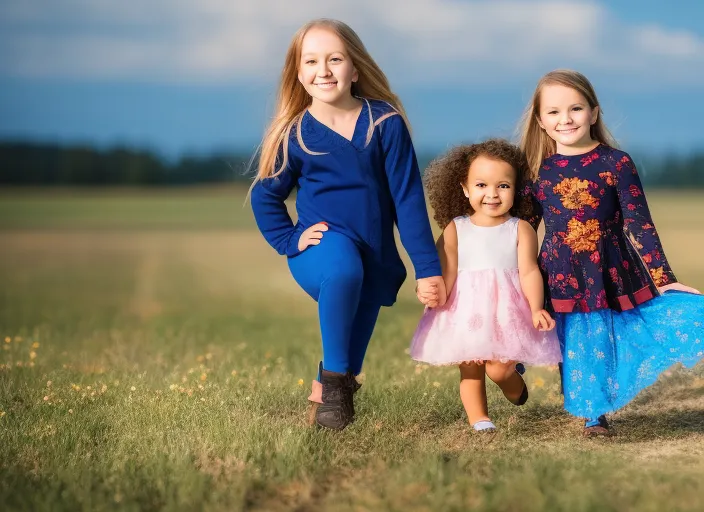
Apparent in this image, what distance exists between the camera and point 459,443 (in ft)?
15.7

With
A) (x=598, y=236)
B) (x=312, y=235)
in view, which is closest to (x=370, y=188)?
(x=312, y=235)

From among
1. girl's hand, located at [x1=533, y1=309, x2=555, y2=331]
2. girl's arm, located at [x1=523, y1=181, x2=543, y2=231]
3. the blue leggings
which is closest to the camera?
the blue leggings

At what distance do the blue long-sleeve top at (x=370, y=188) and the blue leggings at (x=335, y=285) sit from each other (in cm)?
9

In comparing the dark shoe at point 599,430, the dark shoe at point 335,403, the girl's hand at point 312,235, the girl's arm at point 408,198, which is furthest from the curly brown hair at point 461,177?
the dark shoe at point 599,430

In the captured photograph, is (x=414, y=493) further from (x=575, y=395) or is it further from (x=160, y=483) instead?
(x=575, y=395)

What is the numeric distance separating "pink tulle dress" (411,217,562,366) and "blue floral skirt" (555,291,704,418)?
21 cm

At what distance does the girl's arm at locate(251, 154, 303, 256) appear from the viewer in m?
4.90

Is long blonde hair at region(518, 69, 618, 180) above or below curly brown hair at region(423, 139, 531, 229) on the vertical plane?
above

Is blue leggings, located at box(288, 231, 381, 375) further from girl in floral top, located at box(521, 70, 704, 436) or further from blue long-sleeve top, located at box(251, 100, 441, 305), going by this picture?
girl in floral top, located at box(521, 70, 704, 436)

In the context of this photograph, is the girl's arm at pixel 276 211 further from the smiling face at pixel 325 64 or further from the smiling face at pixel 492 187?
the smiling face at pixel 492 187

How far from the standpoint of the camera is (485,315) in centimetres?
472

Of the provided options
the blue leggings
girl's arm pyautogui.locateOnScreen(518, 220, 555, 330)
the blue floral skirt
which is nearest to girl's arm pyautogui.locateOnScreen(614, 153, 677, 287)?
the blue floral skirt

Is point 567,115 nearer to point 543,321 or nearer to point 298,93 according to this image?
point 543,321

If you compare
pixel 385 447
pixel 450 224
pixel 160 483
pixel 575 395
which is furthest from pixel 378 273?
pixel 160 483
